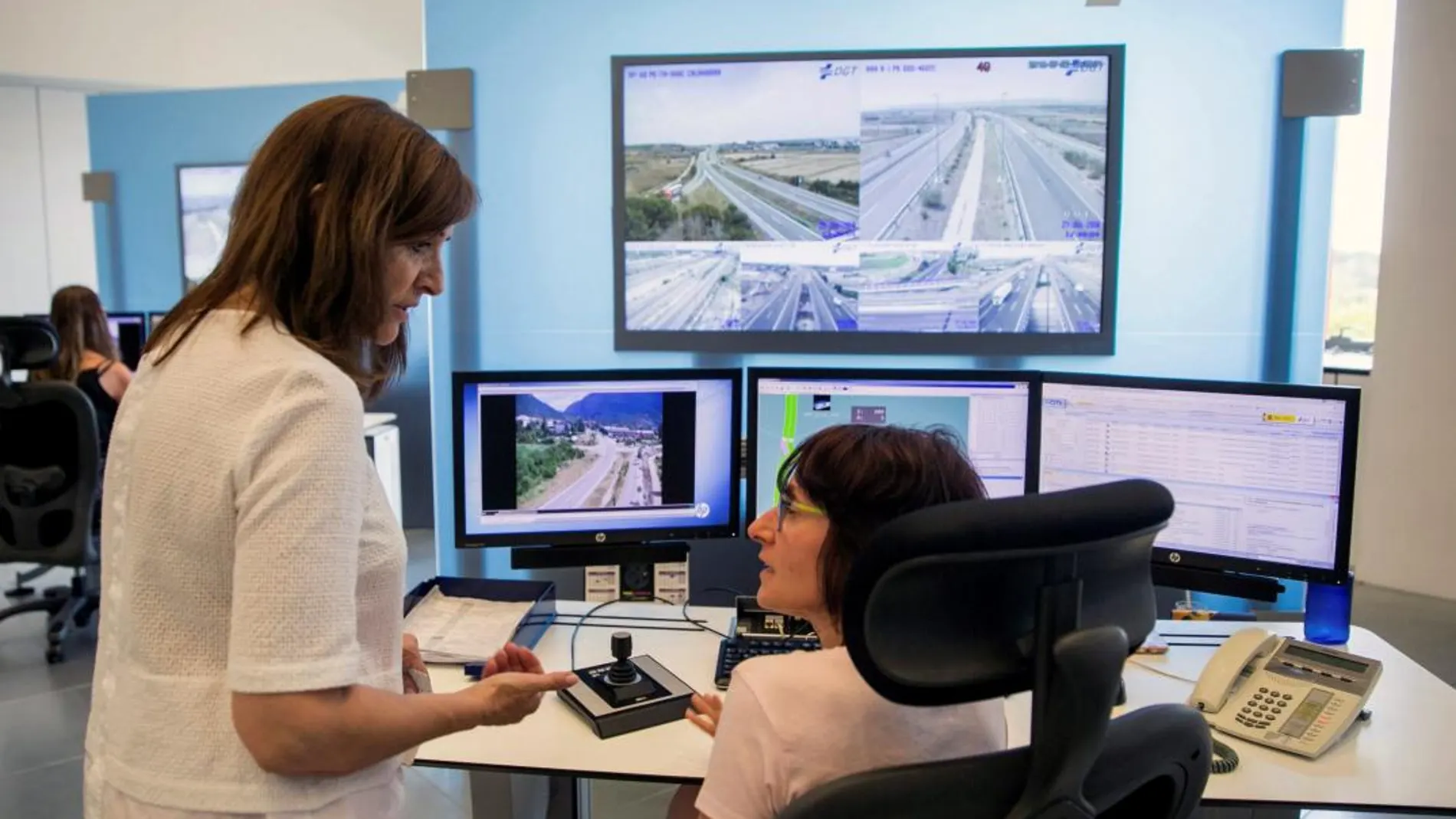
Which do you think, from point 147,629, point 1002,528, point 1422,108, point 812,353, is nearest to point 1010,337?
point 812,353

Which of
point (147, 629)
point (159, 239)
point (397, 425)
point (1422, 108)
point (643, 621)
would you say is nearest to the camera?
point (147, 629)

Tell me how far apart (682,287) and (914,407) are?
679 mm

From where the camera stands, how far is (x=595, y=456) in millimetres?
2189

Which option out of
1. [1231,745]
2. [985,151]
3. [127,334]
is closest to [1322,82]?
[985,151]

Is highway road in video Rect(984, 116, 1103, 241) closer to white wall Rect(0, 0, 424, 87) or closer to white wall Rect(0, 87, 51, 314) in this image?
white wall Rect(0, 0, 424, 87)

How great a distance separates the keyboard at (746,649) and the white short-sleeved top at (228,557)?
2.83 ft

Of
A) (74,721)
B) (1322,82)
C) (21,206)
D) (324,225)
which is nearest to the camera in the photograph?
(324,225)

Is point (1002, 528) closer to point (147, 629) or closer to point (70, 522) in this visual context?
point (147, 629)

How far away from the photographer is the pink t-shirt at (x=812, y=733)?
3.34ft

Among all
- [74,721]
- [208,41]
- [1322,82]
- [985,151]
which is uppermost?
[208,41]

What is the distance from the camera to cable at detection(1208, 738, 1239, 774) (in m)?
1.53

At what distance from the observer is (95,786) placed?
1.08 m

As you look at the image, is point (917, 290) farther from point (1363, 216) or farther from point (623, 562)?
point (1363, 216)

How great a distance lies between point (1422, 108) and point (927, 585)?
507cm
